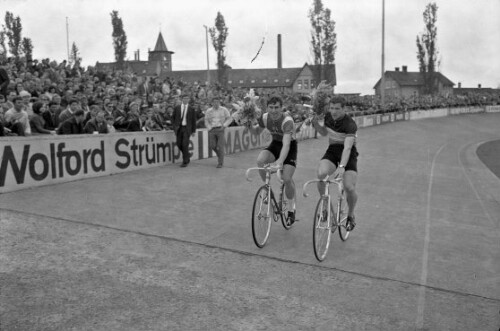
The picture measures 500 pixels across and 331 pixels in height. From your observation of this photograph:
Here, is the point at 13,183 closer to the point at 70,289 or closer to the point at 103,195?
the point at 103,195

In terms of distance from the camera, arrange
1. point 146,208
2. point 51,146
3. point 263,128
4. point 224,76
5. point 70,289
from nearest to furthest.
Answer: point 70,289 → point 263,128 → point 146,208 → point 51,146 → point 224,76

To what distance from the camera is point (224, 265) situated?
5.99 metres

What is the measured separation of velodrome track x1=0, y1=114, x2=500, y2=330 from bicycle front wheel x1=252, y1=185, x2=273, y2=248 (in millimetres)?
201

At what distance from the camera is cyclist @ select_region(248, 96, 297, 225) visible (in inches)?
280

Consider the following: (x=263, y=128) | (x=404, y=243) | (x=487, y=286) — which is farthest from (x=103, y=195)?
(x=487, y=286)

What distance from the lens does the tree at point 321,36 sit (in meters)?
61.9

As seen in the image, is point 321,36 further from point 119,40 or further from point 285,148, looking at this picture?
point 285,148

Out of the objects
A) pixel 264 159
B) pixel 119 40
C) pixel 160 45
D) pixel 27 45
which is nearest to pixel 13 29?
pixel 27 45

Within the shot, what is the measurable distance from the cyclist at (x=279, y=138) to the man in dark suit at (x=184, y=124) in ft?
21.6

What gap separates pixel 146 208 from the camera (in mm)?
8766

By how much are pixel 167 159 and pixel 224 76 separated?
50.8 meters

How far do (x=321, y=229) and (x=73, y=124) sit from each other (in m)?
7.50

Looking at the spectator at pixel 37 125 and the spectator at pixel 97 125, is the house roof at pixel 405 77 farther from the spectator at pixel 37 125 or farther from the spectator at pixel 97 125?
the spectator at pixel 37 125

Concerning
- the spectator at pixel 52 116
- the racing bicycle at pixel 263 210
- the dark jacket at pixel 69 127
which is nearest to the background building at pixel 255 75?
the spectator at pixel 52 116
